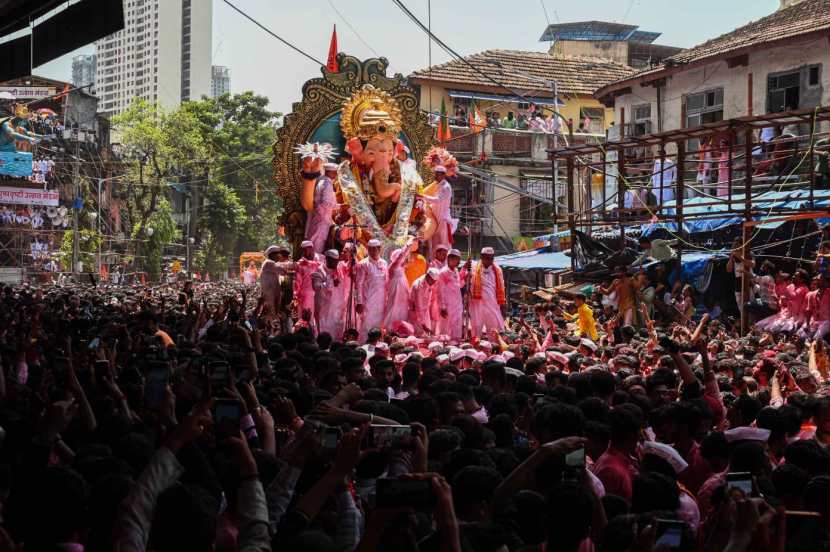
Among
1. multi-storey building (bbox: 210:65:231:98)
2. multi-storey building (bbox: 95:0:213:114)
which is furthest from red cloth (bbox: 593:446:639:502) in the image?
multi-storey building (bbox: 210:65:231:98)

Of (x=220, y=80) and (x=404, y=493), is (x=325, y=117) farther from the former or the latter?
(x=220, y=80)

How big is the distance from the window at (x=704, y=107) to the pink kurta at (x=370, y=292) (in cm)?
1385

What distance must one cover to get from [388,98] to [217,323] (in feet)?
20.3

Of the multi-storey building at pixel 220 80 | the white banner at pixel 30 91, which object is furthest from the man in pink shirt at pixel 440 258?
the multi-storey building at pixel 220 80

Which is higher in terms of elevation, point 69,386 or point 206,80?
point 206,80

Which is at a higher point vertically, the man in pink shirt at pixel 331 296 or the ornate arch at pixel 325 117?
the ornate arch at pixel 325 117

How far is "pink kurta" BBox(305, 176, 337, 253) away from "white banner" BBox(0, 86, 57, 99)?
111 ft

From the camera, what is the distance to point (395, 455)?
14.7ft

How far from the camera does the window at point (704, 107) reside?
26094 millimetres

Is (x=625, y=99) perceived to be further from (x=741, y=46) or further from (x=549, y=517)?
(x=549, y=517)

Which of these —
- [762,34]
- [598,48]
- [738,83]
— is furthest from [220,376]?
[598,48]

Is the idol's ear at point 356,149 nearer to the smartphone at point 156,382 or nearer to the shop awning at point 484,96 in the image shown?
the smartphone at point 156,382

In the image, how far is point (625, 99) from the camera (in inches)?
1151

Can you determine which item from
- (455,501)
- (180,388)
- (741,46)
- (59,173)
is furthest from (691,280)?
(59,173)
